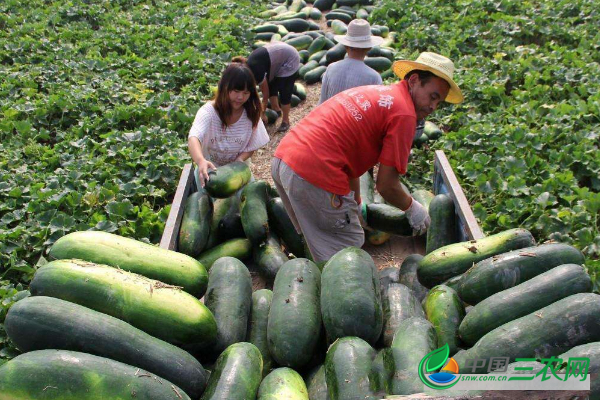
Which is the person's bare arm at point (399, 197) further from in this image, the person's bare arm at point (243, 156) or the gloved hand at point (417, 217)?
the person's bare arm at point (243, 156)

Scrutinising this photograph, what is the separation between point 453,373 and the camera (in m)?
2.33

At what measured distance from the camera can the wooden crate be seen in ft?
14.4

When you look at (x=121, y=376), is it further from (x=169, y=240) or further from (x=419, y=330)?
(x=169, y=240)

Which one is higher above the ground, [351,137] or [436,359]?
[351,137]

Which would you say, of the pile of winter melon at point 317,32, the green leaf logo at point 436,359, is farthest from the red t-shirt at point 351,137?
the pile of winter melon at point 317,32

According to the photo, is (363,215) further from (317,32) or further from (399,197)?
(317,32)

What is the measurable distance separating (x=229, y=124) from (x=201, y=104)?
3.59 metres

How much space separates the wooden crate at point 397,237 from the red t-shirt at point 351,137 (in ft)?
3.05

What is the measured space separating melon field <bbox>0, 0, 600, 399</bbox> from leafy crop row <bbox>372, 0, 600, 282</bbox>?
25 millimetres

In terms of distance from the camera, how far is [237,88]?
5.06 m

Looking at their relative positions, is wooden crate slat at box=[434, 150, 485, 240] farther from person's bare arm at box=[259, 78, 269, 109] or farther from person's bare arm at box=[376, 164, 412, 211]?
person's bare arm at box=[259, 78, 269, 109]

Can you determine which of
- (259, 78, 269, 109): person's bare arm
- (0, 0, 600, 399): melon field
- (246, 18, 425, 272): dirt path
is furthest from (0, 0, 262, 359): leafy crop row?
(246, 18, 425, 272): dirt path

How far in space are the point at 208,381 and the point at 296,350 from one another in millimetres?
517

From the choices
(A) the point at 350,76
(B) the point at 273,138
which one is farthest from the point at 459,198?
(B) the point at 273,138
